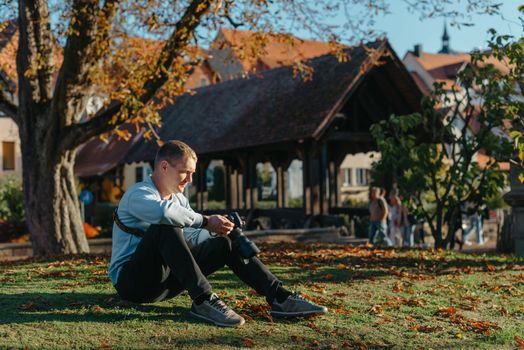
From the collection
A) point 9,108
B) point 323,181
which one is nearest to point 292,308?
point 9,108

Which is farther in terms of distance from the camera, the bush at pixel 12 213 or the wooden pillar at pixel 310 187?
the bush at pixel 12 213

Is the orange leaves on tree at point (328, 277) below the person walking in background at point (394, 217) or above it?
below

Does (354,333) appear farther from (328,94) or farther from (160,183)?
(328,94)

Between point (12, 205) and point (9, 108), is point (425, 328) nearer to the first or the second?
point (9, 108)

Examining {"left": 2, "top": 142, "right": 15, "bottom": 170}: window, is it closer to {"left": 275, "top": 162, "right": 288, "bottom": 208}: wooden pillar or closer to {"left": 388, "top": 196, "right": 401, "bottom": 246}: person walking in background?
{"left": 275, "top": 162, "right": 288, "bottom": 208}: wooden pillar

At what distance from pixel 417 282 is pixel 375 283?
576 millimetres

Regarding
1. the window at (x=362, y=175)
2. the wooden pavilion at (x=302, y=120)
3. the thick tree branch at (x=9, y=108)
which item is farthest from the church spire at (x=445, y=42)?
the thick tree branch at (x=9, y=108)

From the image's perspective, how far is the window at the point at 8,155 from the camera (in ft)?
125

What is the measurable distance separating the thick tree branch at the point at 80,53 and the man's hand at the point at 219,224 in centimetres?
668

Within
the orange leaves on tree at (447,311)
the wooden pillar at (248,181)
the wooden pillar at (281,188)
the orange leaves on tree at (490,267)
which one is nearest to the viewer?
the orange leaves on tree at (447,311)

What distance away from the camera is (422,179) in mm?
13156

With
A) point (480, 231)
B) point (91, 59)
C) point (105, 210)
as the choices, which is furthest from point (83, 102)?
point (480, 231)

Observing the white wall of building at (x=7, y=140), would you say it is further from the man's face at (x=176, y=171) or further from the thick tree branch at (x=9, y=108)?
the man's face at (x=176, y=171)

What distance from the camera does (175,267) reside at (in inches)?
187
